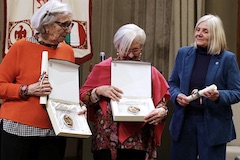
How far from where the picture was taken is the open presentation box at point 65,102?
2.13 metres

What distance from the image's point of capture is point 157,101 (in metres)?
2.52

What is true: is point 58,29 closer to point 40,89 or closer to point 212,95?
point 40,89

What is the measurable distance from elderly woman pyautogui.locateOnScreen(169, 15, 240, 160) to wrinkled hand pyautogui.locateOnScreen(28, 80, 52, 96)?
2.99 feet

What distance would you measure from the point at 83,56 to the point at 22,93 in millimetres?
1519

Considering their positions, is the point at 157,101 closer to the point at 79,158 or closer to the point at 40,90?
the point at 40,90

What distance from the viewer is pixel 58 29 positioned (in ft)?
7.49

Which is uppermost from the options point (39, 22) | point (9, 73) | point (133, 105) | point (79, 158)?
point (39, 22)

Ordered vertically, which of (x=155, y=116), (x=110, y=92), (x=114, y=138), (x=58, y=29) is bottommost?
(x=114, y=138)

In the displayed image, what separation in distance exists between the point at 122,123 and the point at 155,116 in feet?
0.65

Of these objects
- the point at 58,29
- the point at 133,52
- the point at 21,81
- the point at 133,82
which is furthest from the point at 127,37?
the point at 21,81

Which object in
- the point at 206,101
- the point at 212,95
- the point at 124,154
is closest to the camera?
the point at 124,154

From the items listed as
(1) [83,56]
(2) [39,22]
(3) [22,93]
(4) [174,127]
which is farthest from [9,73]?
(1) [83,56]

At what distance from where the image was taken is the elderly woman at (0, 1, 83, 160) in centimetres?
220

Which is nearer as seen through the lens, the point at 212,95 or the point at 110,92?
the point at 110,92
